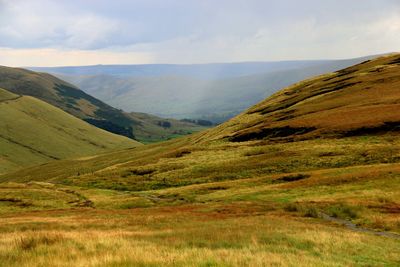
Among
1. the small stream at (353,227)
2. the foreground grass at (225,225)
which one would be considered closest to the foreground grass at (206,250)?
the foreground grass at (225,225)

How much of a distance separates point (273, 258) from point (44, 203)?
64952 millimetres

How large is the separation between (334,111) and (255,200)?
205 ft

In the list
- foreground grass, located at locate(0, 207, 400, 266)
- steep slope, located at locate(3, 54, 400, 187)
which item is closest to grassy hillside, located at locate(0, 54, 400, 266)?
foreground grass, located at locate(0, 207, 400, 266)

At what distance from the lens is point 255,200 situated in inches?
2265

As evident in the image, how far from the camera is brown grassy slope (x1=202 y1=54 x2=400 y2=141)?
93.8 metres

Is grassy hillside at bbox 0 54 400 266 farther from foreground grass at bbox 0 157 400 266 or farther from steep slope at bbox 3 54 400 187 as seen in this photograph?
steep slope at bbox 3 54 400 187

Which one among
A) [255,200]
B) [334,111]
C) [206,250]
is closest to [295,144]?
[334,111]

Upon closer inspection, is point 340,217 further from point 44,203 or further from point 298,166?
point 44,203

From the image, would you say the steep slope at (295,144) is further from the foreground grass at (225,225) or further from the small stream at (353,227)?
the small stream at (353,227)

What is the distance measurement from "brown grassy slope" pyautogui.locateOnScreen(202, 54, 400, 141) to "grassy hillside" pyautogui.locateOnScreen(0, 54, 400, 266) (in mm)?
443

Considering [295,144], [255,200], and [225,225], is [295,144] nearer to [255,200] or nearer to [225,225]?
[255,200]

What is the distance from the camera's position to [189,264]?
1409 cm

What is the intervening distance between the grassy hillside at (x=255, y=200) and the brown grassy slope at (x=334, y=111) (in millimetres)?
443

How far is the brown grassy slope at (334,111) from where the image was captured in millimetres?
93750
